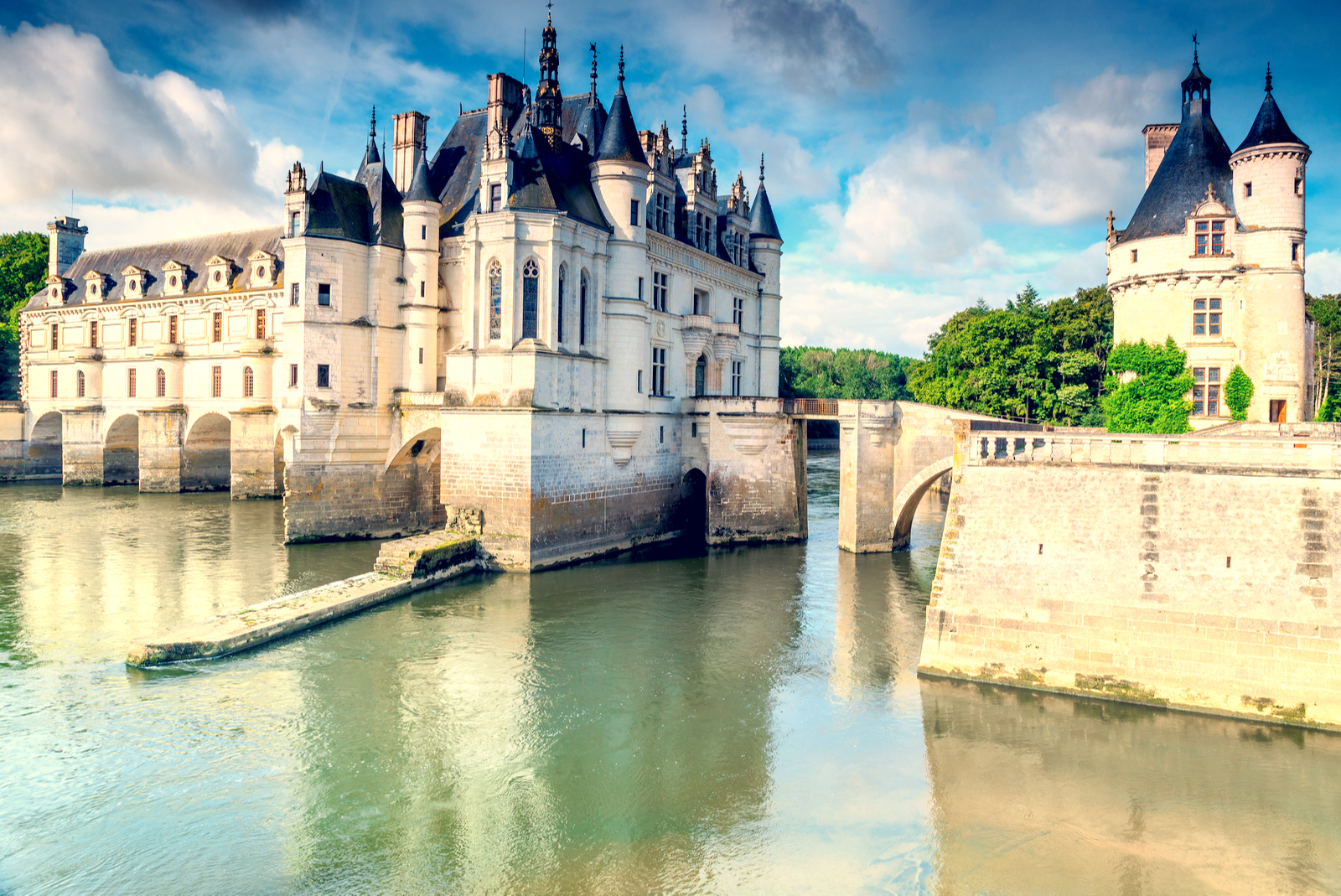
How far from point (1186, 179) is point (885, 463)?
15.2 meters

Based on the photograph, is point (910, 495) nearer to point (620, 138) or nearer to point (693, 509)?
point (693, 509)

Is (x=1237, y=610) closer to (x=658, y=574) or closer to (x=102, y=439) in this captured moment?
(x=658, y=574)

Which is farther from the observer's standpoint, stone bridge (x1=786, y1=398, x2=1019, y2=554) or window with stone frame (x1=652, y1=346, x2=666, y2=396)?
window with stone frame (x1=652, y1=346, x2=666, y2=396)

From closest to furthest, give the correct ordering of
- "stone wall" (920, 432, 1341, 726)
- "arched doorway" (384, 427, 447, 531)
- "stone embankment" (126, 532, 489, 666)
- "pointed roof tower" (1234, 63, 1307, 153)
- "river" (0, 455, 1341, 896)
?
"river" (0, 455, 1341, 896) → "stone wall" (920, 432, 1341, 726) → "stone embankment" (126, 532, 489, 666) → "pointed roof tower" (1234, 63, 1307, 153) → "arched doorway" (384, 427, 447, 531)

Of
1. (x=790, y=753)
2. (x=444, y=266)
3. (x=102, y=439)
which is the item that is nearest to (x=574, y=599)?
(x=790, y=753)

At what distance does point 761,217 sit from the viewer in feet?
144

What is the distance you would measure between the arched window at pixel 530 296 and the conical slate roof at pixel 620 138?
20.1ft

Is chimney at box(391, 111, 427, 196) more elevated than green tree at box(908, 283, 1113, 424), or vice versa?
chimney at box(391, 111, 427, 196)

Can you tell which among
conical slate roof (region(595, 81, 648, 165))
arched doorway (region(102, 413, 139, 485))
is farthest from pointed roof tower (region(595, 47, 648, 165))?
arched doorway (region(102, 413, 139, 485))

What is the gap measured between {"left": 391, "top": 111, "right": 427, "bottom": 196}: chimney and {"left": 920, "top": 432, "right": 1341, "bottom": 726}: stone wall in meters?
27.5

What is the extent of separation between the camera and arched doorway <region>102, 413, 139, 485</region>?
5166 centimetres

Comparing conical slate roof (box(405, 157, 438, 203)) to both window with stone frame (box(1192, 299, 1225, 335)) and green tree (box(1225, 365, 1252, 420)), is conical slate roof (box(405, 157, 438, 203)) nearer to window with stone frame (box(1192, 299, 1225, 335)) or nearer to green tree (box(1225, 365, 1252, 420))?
window with stone frame (box(1192, 299, 1225, 335))

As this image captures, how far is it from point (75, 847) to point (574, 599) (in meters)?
15.2

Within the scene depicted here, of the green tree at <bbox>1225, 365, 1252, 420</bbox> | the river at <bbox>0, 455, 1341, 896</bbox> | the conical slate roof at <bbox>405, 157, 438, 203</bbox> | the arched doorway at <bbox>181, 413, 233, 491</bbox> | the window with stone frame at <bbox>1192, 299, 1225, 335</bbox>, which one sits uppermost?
the conical slate roof at <bbox>405, 157, 438, 203</bbox>
